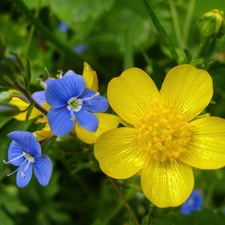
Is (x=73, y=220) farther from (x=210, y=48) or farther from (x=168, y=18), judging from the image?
(x=210, y=48)

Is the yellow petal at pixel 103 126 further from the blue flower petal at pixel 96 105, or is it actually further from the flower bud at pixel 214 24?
the flower bud at pixel 214 24

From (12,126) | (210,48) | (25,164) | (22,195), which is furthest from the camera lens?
(22,195)

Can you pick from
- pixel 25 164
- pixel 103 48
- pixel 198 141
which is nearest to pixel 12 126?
pixel 25 164

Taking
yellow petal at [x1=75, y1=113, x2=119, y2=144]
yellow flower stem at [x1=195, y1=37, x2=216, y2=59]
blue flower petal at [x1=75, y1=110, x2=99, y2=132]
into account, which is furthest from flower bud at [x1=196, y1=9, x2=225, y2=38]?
blue flower petal at [x1=75, y1=110, x2=99, y2=132]

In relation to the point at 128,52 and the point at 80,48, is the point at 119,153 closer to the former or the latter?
the point at 128,52

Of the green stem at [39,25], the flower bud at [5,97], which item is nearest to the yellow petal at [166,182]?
the flower bud at [5,97]

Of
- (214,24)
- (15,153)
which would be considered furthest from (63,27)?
(15,153)
